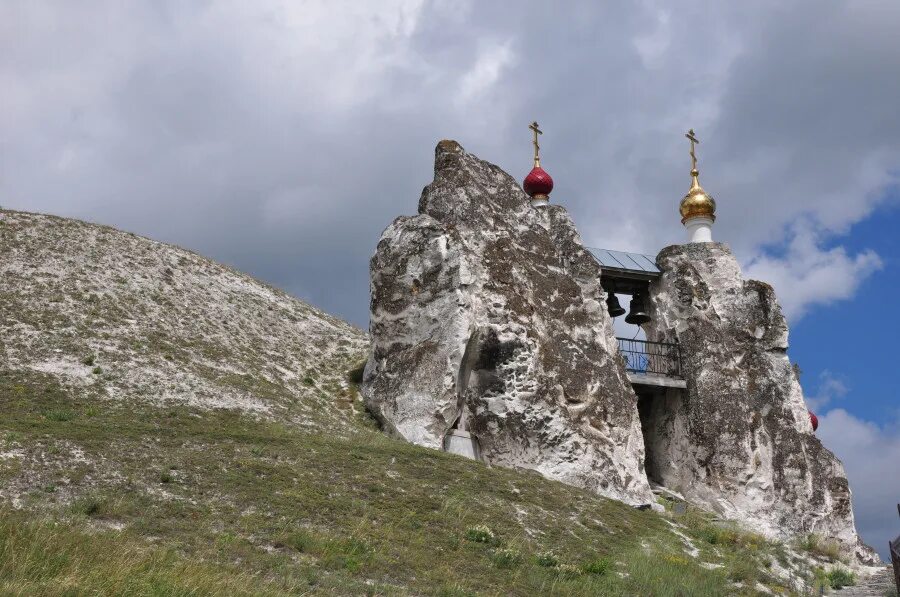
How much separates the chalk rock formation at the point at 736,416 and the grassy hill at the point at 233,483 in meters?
1.52

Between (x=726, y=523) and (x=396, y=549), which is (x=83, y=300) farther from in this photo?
(x=726, y=523)

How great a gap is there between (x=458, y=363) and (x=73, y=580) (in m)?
13.5

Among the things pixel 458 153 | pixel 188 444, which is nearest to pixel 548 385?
pixel 458 153

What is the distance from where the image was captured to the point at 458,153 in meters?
26.5

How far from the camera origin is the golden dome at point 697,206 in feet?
96.7

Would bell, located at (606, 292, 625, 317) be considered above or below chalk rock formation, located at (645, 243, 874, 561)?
above

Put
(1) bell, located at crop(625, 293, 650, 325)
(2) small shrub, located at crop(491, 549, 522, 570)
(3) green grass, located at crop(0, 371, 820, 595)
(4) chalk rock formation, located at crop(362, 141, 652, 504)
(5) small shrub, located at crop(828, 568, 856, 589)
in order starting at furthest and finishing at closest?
(1) bell, located at crop(625, 293, 650, 325) < (4) chalk rock formation, located at crop(362, 141, 652, 504) < (5) small shrub, located at crop(828, 568, 856, 589) < (2) small shrub, located at crop(491, 549, 522, 570) < (3) green grass, located at crop(0, 371, 820, 595)

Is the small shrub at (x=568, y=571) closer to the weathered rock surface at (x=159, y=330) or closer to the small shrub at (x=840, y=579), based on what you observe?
the weathered rock surface at (x=159, y=330)

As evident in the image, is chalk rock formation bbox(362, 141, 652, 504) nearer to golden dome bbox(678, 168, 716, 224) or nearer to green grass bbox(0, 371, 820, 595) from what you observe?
green grass bbox(0, 371, 820, 595)

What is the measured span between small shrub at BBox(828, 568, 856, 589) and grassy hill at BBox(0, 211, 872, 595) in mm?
326

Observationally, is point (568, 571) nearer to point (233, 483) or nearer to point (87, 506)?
point (233, 483)

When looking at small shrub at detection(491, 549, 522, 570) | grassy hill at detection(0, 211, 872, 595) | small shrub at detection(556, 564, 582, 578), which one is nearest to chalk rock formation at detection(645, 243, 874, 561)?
grassy hill at detection(0, 211, 872, 595)

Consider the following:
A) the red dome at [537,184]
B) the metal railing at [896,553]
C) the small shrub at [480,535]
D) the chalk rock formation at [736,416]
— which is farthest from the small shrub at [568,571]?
the red dome at [537,184]

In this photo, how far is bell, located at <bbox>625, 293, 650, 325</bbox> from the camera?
29.3m
